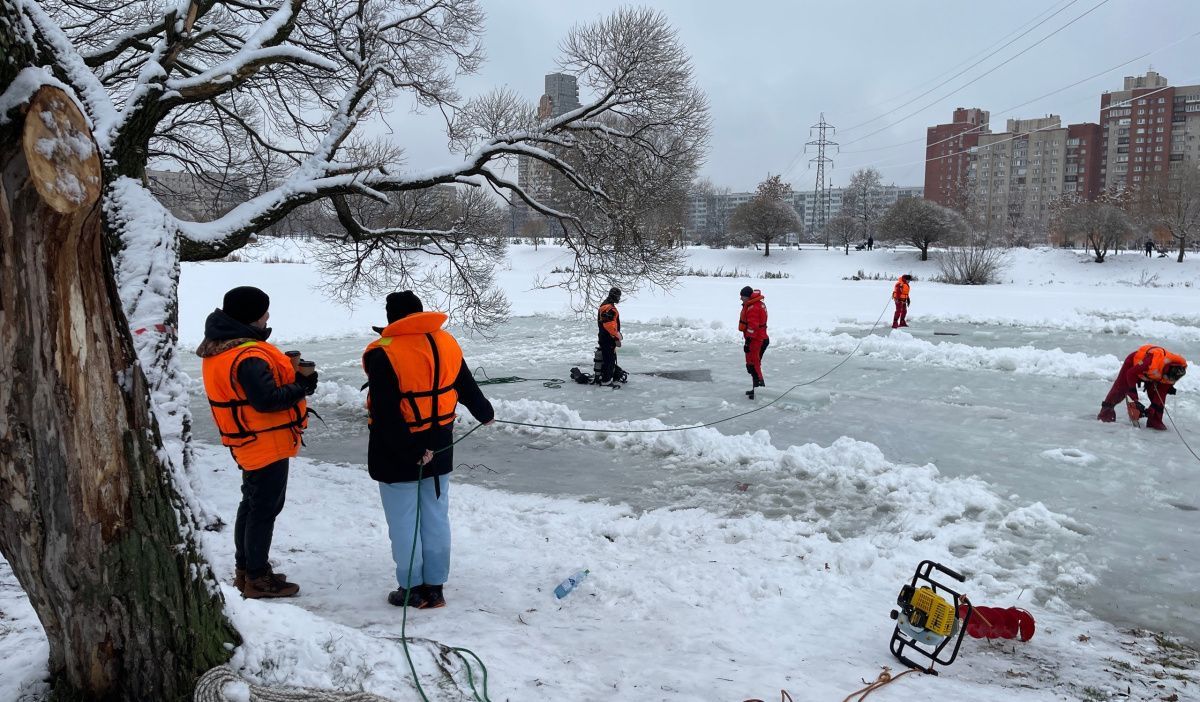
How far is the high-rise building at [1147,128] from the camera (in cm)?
8331

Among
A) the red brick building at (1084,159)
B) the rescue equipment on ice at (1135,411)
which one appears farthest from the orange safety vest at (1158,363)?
the red brick building at (1084,159)

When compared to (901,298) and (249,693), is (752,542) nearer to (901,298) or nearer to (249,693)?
(249,693)

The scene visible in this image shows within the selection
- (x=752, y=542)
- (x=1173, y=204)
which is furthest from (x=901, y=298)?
(x=1173, y=204)

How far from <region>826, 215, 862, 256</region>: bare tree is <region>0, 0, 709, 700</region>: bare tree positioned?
50.8 meters

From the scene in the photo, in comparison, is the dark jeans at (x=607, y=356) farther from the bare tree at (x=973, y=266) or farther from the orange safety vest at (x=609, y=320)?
the bare tree at (x=973, y=266)

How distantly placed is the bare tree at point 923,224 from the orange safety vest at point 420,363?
49140 millimetres

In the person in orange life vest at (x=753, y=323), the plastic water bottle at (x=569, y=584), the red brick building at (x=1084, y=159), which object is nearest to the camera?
the plastic water bottle at (x=569, y=584)

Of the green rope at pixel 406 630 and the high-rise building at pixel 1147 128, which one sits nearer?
the green rope at pixel 406 630

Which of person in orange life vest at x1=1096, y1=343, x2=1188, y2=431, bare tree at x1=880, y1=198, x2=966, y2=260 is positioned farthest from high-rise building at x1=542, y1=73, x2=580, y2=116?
bare tree at x1=880, y1=198, x2=966, y2=260

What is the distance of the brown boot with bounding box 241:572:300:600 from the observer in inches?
165

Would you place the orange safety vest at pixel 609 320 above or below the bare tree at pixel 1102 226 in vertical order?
below

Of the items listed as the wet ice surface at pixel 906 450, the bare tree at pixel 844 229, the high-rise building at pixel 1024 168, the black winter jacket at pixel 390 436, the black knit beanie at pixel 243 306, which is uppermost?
the high-rise building at pixel 1024 168

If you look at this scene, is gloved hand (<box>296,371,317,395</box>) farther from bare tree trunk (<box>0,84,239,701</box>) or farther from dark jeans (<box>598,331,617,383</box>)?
dark jeans (<box>598,331,617,383</box>)

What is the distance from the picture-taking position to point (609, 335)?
39.3 feet
